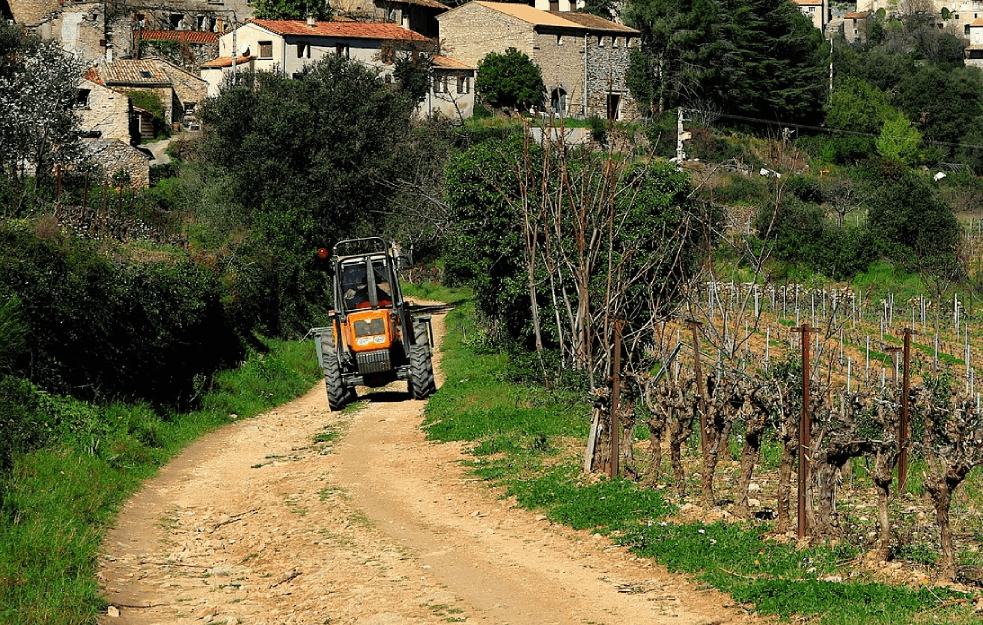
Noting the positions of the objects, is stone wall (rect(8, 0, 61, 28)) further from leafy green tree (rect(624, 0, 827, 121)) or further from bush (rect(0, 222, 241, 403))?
bush (rect(0, 222, 241, 403))

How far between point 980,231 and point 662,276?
33491 mm

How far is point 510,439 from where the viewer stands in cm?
1698

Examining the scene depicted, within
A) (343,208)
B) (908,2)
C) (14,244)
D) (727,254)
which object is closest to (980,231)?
(727,254)

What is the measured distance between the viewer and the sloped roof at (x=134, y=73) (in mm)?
62625

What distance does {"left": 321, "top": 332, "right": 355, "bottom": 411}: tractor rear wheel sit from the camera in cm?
2211

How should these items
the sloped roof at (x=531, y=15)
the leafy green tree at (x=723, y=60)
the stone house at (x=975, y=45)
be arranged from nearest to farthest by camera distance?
1. the leafy green tree at (x=723, y=60)
2. the sloped roof at (x=531, y=15)
3. the stone house at (x=975, y=45)

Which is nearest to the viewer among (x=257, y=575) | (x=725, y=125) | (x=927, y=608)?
(x=927, y=608)

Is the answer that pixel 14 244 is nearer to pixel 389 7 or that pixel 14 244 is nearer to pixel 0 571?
pixel 0 571

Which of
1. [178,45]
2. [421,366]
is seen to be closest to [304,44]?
[178,45]

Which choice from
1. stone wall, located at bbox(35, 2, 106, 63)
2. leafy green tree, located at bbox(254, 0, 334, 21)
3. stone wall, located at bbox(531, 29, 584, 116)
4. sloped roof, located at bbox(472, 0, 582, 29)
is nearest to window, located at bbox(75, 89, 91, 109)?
leafy green tree, located at bbox(254, 0, 334, 21)

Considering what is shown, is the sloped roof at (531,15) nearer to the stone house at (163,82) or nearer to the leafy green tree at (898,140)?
the stone house at (163,82)

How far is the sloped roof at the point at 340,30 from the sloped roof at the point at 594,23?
10834 millimetres

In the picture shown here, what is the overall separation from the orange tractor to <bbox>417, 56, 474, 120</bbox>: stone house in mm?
42297

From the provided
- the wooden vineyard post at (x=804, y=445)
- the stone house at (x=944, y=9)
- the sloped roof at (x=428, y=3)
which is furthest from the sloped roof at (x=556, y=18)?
the stone house at (x=944, y=9)
